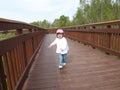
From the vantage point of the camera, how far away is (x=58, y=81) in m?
3.48

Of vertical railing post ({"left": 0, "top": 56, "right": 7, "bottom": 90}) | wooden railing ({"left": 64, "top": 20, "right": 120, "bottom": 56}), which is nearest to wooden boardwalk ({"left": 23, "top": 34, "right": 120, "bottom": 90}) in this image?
wooden railing ({"left": 64, "top": 20, "right": 120, "bottom": 56})

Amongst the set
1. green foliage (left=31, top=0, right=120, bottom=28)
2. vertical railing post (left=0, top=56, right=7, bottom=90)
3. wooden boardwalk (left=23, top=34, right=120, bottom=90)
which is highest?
green foliage (left=31, top=0, right=120, bottom=28)

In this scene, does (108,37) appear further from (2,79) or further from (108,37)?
(2,79)

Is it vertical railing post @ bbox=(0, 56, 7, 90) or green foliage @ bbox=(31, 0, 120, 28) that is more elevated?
green foliage @ bbox=(31, 0, 120, 28)

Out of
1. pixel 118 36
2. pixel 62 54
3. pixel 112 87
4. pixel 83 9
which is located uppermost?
pixel 83 9

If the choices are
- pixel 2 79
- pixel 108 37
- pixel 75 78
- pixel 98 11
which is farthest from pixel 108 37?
pixel 98 11

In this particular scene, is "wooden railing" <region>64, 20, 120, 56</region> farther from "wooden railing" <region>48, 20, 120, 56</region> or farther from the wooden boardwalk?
the wooden boardwalk

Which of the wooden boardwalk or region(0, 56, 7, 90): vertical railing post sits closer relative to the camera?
region(0, 56, 7, 90): vertical railing post

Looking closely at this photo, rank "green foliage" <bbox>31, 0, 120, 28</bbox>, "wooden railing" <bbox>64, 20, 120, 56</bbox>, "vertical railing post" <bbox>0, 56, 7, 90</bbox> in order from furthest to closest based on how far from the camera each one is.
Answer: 1. "green foliage" <bbox>31, 0, 120, 28</bbox>
2. "wooden railing" <bbox>64, 20, 120, 56</bbox>
3. "vertical railing post" <bbox>0, 56, 7, 90</bbox>

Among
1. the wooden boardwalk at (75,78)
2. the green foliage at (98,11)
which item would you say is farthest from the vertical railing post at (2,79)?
the green foliage at (98,11)

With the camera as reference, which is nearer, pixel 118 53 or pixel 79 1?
pixel 118 53

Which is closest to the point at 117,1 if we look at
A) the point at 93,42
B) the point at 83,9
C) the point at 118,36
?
the point at 83,9

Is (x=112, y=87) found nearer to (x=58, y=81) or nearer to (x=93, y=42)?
(x=58, y=81)

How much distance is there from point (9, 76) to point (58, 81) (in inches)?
53.4
